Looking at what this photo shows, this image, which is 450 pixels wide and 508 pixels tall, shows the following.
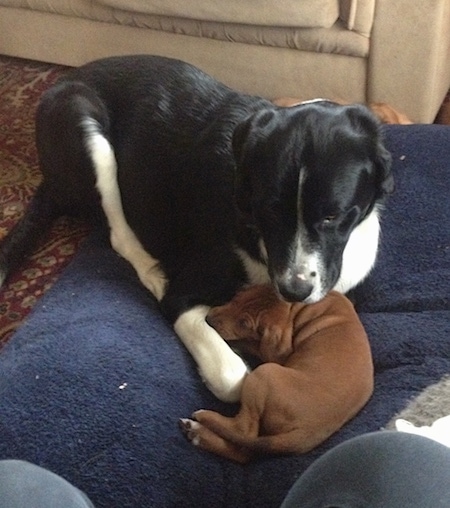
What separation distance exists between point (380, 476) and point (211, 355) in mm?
804

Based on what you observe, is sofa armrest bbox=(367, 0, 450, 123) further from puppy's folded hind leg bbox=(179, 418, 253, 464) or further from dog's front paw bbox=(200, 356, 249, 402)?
puppy's folded hind leg bbox=(179, 418, 253, 464)

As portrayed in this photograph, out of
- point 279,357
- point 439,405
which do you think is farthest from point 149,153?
point 439,405

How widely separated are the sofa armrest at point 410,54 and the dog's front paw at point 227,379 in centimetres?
125

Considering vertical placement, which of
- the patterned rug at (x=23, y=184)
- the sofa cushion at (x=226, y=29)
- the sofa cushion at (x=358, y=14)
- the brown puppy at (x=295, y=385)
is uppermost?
the sofa cushion at (x=358, y=14)

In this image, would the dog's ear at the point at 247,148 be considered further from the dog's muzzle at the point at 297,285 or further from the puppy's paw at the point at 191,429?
the puppy's paw at the point at 191,429

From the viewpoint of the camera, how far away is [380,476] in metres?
0.89

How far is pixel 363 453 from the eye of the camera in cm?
93

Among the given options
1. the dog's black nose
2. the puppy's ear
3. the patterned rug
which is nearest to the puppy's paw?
the dog's black nose

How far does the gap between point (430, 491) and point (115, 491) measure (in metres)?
0.70

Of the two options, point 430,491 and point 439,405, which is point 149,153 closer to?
point 439,405

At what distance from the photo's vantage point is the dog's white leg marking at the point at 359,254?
5.76 feet

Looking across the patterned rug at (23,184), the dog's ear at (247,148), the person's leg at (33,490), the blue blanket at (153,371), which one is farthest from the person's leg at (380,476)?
the patterned rug at (23,184)

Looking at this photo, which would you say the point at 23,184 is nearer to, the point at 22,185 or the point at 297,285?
the point at 22,185

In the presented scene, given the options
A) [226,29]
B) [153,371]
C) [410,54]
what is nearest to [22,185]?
[226,29]
